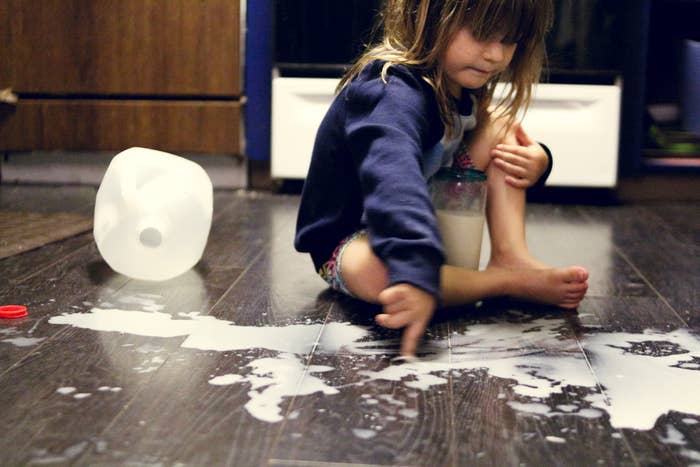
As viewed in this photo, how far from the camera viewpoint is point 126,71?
227cm

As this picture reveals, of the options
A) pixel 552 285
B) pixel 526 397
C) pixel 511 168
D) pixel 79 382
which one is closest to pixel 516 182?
pixel 511 168

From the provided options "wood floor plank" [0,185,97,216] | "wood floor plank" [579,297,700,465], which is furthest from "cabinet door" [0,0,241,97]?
"wood floor plank" [579,297,700,465]

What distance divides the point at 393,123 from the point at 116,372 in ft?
1.40

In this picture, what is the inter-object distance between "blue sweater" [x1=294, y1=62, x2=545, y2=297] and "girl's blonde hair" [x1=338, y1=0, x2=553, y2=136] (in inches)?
0.9

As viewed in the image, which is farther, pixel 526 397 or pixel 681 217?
pixel 681 217

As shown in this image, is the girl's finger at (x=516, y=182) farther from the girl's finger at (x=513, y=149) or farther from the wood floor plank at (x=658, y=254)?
the wood floor plank at (x=658, y=254)

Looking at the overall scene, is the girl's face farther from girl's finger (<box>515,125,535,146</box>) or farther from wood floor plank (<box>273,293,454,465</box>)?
wood floor plank (<box>273,293,454,465</box>)

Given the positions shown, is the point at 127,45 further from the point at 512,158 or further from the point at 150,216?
the point at 512,158

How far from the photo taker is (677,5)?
94.5 inches

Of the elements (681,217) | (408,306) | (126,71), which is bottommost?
(681,217)

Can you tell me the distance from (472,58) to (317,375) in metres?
0.48

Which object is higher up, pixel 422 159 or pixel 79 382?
pixel 422 159

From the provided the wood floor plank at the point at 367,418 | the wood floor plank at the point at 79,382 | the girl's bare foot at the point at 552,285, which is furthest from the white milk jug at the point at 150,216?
the girl's bare foot at the point at 552,285

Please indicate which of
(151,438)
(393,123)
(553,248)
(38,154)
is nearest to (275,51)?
(38,154)
